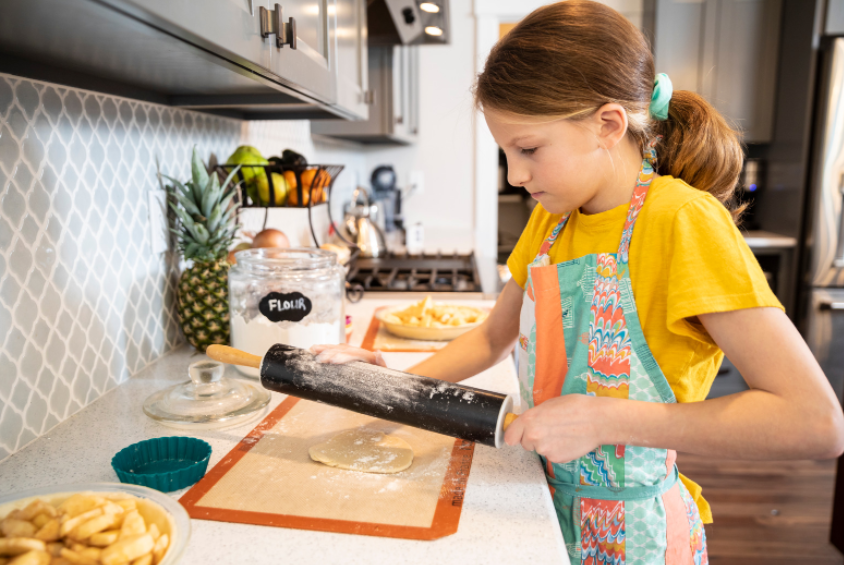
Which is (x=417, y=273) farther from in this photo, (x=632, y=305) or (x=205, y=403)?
(x=632, y=305)

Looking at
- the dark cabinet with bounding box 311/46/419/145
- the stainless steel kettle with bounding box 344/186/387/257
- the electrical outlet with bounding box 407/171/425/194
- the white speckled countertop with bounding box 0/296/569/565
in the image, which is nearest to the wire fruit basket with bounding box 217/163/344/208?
the dark cabinet with bounding box 311/46/419/145

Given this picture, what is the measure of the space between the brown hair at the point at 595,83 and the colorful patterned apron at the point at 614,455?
0.20 feet

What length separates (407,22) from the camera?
217cm

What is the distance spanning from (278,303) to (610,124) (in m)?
0.64

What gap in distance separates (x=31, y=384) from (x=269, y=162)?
0.83 metres

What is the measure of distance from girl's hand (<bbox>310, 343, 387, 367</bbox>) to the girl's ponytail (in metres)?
0.51

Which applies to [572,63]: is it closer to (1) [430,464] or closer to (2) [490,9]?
(1) [430,464]

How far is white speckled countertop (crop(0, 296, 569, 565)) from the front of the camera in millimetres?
637

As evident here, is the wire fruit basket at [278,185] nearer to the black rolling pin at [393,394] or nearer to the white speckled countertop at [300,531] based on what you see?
the white speckled countertop at [300,531]

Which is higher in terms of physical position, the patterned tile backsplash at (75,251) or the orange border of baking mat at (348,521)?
the patterned tile backsplash at (75,251)

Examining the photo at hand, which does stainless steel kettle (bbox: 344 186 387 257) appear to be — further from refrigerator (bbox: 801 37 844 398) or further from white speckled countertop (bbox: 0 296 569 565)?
refrigerator (bbox: 801 37 844 398)

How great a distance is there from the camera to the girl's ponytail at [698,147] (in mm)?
859

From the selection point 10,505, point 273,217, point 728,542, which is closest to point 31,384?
point 10,505

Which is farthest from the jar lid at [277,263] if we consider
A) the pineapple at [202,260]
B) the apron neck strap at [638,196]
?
the apron neck strap at [638,196]
